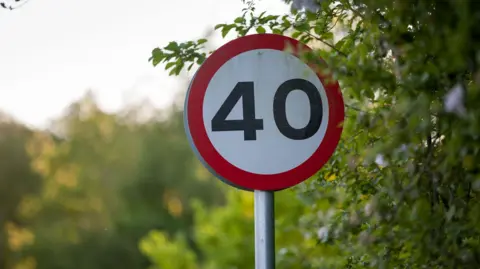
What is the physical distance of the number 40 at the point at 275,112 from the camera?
207 cm

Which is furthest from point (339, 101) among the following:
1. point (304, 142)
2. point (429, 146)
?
point (429, 146)

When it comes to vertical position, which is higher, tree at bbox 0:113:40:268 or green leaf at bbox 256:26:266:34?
tree at bbox 0:113:40:268

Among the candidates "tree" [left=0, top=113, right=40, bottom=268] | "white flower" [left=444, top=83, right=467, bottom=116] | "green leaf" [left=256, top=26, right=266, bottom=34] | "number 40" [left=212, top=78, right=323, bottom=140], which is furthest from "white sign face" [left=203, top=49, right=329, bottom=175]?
"tree" [left=0, top=113, right=40, bottom=268]

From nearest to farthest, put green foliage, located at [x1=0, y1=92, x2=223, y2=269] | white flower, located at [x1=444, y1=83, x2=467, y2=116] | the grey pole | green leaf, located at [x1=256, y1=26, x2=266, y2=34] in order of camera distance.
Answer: white flower, located at [x1=444, y1=83, x2=467, y2=116] < the grey pole < green leaf, located at [x1=256, y1=26, x2=266, y2=34] < green foliage, located at [x1=0, y1=92, x2=223, y2=269]

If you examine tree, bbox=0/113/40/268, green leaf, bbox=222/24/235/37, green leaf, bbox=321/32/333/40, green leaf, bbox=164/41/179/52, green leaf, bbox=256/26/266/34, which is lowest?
green leaf, bbox=256/26/266/34

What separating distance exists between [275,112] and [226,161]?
0.59ft

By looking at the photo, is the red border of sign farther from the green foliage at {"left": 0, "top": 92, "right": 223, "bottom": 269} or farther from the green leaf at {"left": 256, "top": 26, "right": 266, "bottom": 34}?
the green foliage at {"left": 0, "top": 92, "right": 223, "bottom": 269}

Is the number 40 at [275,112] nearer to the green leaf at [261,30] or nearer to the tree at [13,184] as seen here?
the green leaf at [261,30]

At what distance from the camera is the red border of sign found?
2.04m

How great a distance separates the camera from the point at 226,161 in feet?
6.73

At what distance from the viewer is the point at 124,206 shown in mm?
23422

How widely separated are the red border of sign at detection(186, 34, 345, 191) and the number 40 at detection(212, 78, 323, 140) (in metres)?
0.04

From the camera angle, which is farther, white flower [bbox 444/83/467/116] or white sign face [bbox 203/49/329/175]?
white sign face [bbox 203/49/329/175]

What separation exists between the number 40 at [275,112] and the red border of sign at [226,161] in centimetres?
4
